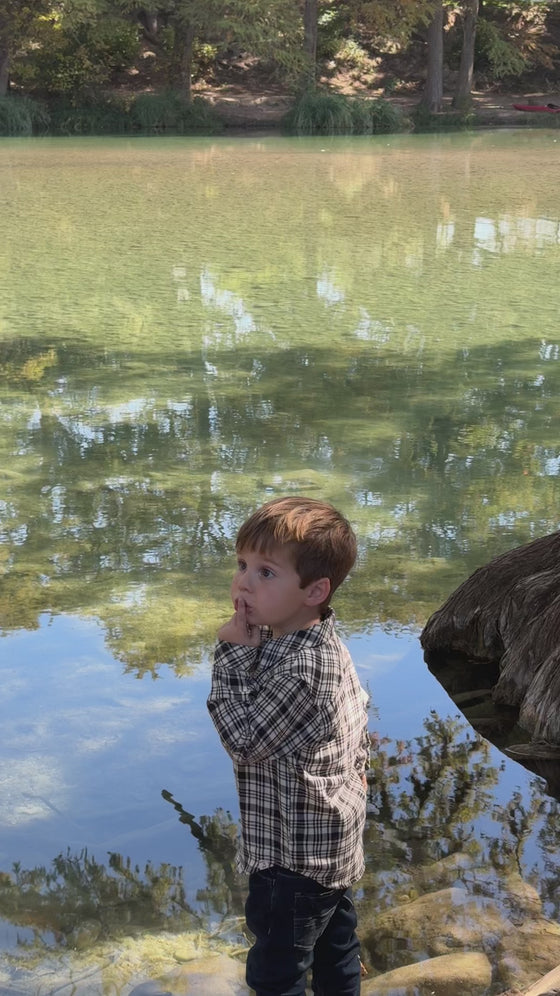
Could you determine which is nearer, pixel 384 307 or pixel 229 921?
pixel 229 921

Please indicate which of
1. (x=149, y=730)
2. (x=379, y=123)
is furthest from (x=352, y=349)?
(x=379, y=123)

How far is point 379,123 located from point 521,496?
96.9 feet

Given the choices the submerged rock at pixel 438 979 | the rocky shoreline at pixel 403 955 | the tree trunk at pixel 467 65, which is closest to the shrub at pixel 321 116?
the tree trunk at pixel 467 65

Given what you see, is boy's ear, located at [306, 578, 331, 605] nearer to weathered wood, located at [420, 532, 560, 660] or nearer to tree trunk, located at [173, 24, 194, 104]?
weathered wood, located at [420, 532, 560, 660]

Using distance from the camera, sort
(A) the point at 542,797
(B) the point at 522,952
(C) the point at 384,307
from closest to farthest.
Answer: (B) the point at 522,952 < (A) the point at 542,797 < (C) the point at 384,307

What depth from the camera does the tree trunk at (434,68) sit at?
35.5 metres

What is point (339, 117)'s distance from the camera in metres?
32.4

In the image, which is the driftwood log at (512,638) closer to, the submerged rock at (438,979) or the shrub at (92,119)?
the submerged rock at (438,979)

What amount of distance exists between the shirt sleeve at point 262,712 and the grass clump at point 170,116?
1291 inches

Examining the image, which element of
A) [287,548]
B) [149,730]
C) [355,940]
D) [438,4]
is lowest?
[149,730]

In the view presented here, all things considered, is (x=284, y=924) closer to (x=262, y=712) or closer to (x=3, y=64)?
(x=262, y=712)

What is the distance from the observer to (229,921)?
2750 mm

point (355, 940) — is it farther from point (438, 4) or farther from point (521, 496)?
point (438, 4)

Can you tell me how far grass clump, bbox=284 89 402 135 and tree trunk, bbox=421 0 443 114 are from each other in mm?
3082
